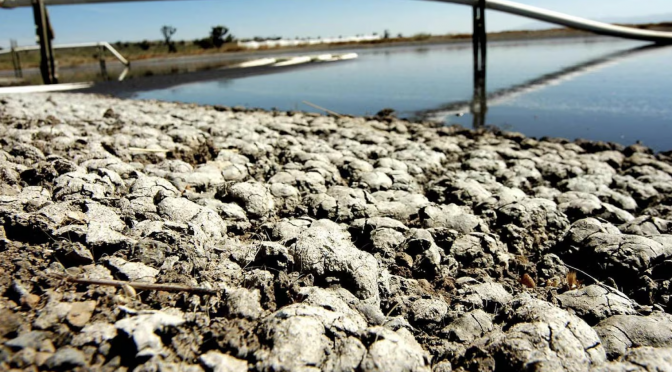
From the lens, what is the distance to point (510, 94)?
26.2ft

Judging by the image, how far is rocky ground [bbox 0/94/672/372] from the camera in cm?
137

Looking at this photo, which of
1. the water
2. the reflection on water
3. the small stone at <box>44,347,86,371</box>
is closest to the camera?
the small stone at <box>44,347,86,371</box>

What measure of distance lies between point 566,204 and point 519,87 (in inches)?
251

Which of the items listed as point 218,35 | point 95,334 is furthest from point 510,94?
point 218,35

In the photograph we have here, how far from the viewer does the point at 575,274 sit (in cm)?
224

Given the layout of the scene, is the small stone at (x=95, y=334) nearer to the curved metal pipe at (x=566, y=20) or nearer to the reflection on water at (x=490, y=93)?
the reflection on water at (x=490, y=93)

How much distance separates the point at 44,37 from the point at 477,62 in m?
8.99

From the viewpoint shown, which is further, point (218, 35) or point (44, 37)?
point (218, 35)

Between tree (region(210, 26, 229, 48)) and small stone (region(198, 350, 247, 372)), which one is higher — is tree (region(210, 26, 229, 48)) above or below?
above

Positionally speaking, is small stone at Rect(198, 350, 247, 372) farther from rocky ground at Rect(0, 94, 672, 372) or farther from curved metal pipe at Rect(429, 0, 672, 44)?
curved metal pipe at Rect(429, 0, 672, 44)

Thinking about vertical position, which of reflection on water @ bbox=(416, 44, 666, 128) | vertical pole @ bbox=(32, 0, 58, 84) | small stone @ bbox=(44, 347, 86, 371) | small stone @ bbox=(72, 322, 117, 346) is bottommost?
small stone @ bbox=(44, 347, 86, 371)

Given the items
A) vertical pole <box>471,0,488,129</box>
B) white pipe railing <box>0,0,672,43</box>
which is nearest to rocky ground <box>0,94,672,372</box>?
vertical pole <box>471,0,488,129</box>

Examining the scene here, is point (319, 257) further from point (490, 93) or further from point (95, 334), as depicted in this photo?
point (490, 93)

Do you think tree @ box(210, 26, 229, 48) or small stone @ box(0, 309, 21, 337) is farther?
tree @ box(210, 26, 229, 48)
